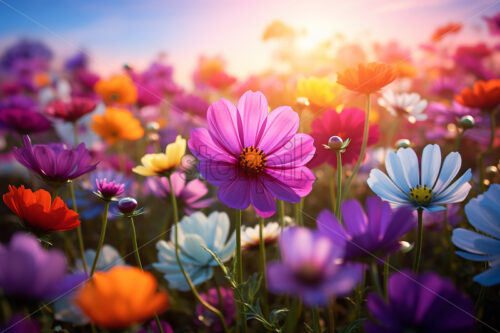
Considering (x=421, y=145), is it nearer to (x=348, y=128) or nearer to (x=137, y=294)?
(x=348, y=128)

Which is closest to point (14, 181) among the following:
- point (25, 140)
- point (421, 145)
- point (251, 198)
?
point (25, 140)

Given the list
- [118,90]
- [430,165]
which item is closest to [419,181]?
[430,165]

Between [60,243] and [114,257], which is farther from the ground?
[114,257]

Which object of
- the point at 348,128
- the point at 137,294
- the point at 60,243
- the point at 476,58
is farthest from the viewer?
the point at 476,58

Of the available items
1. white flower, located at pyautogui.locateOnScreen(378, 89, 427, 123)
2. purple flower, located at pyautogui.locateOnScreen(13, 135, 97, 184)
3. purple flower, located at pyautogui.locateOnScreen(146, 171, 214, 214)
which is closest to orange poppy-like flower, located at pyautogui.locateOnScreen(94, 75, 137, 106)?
purple flower, located at pyautogui.locateOnScreen(146, 171, 214, 214)

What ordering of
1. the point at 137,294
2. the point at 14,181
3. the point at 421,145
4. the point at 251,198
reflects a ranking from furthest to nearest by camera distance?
1. the point at 14,181
2. the point at 421,145
3. the point at 251,198
4. the point at 137,294

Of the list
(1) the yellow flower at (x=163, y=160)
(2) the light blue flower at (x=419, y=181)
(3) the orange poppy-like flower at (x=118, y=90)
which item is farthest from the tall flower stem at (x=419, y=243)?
(3) the orange poppy-like flower at (x=118, y=90)

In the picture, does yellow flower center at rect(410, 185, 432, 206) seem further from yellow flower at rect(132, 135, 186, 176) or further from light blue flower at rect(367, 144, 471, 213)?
yellow flower at rect(132, 135, 186, 176)
